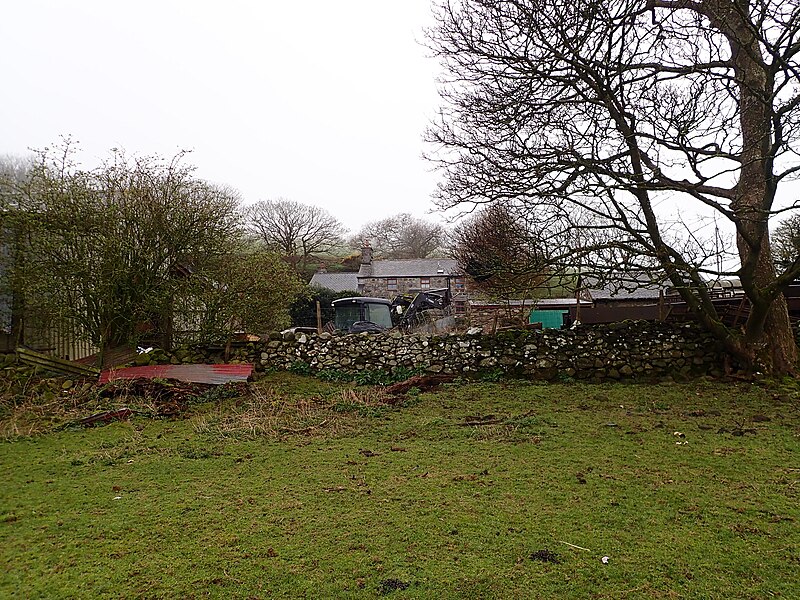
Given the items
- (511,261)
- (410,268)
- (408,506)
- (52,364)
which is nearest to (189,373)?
(52,364)

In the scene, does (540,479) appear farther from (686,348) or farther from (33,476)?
(686,348)

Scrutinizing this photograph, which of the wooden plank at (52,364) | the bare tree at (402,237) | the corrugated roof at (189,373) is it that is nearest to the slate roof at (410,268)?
the bare tree at (402,237)

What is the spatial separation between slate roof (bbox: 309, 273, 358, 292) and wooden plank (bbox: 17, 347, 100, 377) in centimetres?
2502

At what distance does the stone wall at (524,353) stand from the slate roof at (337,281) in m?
23.6

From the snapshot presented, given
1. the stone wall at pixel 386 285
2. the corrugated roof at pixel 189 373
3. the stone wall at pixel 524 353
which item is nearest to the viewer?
the corrugated roof at pixel 189 373

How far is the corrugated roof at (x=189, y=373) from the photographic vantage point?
30.5 ft

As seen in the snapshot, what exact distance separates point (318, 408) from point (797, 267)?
7.32 metres

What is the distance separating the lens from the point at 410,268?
3816 cm

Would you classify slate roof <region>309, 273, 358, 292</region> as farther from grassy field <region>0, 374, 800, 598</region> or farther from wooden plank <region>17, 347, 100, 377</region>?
grassy field <region>0, 374, 800, 598</region>

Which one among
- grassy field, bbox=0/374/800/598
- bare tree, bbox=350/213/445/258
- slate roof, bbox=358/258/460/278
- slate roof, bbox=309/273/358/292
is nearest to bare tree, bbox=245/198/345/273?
slate roof, bbox=309/273/358/292

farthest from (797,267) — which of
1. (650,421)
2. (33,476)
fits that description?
(33,476)

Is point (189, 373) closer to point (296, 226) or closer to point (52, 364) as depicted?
point (52, 364)

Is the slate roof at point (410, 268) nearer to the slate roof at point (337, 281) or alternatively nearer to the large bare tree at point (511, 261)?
the slate roof at point (337, 281)

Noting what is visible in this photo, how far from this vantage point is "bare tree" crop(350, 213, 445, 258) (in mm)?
48781
